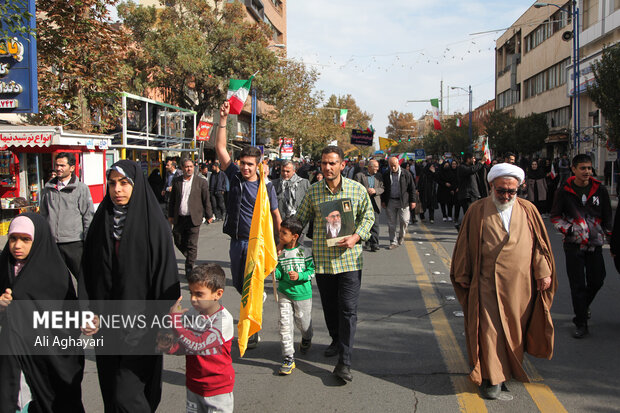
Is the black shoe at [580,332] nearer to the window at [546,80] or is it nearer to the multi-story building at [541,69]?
the multi-story building at [541,69]

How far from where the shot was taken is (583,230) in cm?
552

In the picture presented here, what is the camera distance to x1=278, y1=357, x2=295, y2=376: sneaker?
4.56 m

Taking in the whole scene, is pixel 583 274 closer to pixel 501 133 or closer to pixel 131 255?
Result: pixel 131 255

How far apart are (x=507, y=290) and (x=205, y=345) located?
2250 millimetres

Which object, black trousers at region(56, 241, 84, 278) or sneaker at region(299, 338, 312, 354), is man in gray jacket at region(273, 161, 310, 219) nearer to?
black trousers at region(56, 241, 84, 278)

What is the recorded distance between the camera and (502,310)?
161 inches

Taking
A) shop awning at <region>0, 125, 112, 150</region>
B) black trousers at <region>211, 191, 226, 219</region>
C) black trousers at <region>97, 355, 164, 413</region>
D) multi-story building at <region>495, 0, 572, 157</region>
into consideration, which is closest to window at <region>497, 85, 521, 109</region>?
multi-story building at <region>495, 0, 572, 157</region>

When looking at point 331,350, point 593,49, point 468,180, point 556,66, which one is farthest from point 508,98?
point 331,350

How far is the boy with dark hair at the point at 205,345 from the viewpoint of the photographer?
123 inches

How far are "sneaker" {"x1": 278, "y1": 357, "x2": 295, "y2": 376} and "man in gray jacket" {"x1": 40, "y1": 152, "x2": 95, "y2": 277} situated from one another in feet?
10.2

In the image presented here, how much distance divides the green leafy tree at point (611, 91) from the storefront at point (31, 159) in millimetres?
16968

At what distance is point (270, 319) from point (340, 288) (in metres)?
1.86

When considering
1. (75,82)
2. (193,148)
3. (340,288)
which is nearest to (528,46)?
(193,148)

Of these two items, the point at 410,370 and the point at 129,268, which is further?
the point at 410,370
